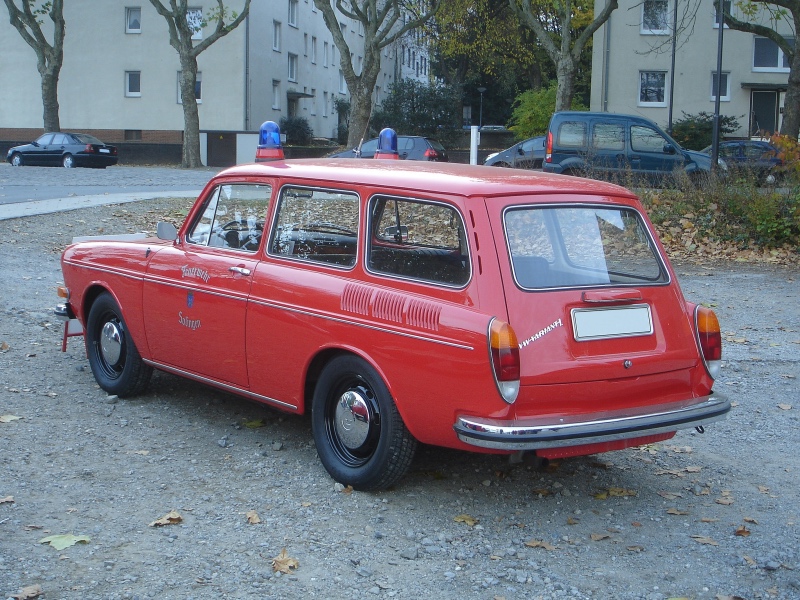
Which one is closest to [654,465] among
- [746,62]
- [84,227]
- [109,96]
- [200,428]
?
[200,428]

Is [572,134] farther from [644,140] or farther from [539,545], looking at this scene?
[539,545]

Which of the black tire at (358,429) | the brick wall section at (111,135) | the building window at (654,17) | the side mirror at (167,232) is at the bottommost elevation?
the black tire at (358,429)

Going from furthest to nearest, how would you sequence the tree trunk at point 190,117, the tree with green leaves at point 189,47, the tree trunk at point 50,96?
the tree trunk at point 50,96 → the tree trunk at point 190,117 → the tree with green leaves at point 189,47

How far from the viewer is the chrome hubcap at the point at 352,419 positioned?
4.99 meters

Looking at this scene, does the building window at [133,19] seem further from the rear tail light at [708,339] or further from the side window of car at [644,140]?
the rear tail light at [708,339]

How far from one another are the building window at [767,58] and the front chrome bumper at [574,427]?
4119 cm

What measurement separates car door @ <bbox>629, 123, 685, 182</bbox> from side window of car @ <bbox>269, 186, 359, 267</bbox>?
16178mm

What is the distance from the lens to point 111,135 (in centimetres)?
4891

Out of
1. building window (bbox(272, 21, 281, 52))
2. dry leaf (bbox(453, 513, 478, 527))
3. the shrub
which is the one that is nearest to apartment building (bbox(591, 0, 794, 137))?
the shrub

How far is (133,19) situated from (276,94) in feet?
25.8

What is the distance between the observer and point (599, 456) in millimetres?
5840

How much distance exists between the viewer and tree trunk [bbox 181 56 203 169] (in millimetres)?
39625

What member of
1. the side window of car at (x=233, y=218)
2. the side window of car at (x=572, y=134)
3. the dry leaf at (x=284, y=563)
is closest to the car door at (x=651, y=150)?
the side window of car at (x=572, y=134)

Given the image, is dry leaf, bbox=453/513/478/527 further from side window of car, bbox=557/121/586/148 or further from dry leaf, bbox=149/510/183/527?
side window of car, bbox=557/121/586/148
